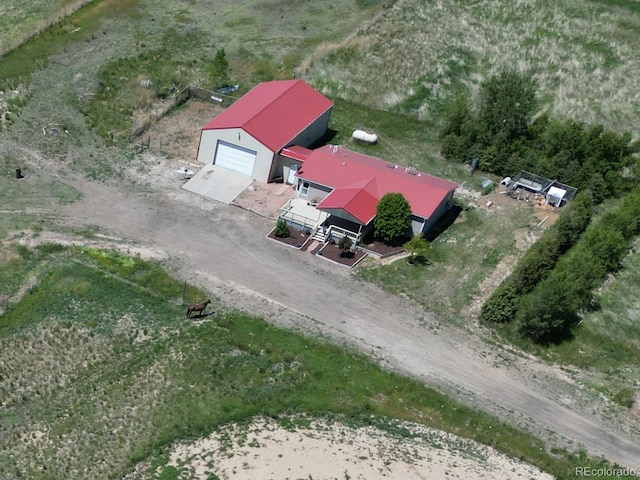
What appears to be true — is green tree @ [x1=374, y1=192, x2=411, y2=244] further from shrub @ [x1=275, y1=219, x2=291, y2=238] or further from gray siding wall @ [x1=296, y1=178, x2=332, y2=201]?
shrub @ [x1=275, y1=219, x2=291, y2=238]

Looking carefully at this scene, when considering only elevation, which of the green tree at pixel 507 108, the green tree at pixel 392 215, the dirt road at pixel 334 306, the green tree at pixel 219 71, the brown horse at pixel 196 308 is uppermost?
the green tree at pixel 507 108

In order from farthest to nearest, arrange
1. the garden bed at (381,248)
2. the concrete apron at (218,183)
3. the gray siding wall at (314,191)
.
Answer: the concrete apron at (218,183) → the gray siding wall at (314,191) → the garden bed at (381,248)

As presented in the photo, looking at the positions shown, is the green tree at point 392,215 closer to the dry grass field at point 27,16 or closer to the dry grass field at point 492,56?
the dry grass field at point 492,56

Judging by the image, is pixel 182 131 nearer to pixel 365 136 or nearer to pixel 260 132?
pixel 260 132

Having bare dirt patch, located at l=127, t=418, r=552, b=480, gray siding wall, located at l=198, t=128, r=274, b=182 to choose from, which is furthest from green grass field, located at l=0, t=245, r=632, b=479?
gray siding wall, located at l=198, t=128, r=274, b=182

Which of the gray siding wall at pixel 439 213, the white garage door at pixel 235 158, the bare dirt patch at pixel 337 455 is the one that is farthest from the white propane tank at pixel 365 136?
the bare dirt patch at pixel 337 455

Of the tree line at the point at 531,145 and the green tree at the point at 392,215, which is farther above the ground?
the tree line at the point at 531,145

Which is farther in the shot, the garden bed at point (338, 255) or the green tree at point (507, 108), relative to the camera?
the green tree at point (507, 108)
